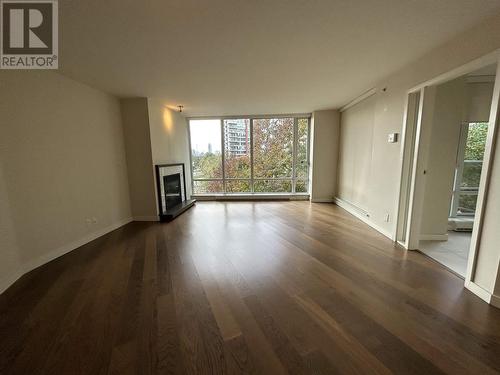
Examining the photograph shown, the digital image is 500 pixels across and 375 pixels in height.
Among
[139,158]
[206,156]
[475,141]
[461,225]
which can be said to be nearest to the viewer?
[461,225]

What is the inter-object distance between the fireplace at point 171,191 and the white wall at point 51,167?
2.71 feet

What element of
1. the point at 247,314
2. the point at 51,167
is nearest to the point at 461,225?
the point at 247,314

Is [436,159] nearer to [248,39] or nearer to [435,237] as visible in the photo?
[435,237]

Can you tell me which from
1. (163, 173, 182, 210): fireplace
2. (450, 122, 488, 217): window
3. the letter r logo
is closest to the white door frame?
(450, 122, 488, 217): window

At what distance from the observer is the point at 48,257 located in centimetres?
256

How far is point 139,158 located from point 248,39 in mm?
3161

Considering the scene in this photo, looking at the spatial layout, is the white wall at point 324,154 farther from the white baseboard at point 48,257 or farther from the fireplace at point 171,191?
the white baseboard at point 48,257

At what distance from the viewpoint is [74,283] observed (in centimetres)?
211

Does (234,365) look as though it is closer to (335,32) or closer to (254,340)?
(254,340)

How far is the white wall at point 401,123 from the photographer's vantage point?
1721 millimetres

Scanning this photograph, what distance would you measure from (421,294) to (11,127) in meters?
4.53

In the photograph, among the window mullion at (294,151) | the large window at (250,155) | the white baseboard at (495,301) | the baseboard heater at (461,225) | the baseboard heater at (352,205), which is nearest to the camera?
the white baseboard at (495,301)

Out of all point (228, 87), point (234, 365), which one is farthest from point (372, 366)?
point (228, 87)

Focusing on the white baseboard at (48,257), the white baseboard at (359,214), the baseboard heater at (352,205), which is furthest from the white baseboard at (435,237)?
the white baseboard at (48,257)
